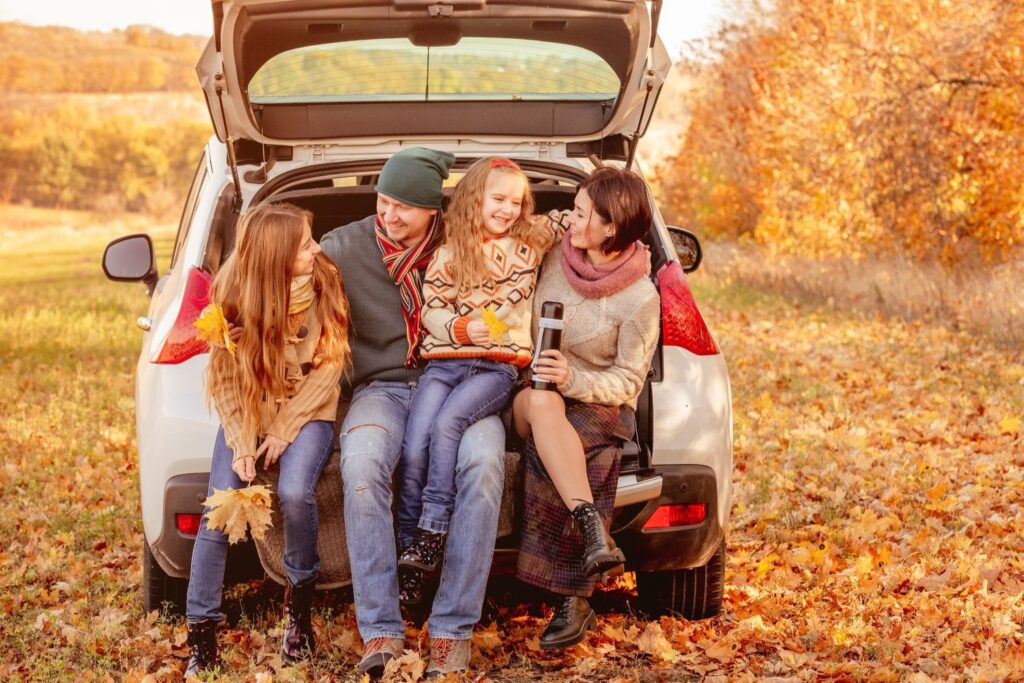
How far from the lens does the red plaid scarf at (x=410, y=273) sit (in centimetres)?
403

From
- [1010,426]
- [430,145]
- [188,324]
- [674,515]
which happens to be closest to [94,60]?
[1010,426]

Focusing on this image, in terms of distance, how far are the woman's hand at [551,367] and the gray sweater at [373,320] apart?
1.52 ft

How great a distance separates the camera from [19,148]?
2697 inches

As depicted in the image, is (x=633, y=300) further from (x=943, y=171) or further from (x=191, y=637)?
(x=943, y=171)

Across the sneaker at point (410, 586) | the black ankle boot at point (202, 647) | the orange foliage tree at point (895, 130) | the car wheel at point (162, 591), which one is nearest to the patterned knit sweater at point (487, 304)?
the sneaker at point (410, 586)

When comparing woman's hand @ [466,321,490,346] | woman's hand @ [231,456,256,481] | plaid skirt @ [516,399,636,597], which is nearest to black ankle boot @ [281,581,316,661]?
woman's hand @ [231,456,256,481]

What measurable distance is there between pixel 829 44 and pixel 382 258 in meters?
13.1

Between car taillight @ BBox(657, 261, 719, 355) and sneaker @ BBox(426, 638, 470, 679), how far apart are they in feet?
3.95

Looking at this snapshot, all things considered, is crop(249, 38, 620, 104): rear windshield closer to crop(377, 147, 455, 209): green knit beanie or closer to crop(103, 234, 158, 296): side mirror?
crop(103, 234, 158, 296): side mirror

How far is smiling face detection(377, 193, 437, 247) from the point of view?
13.3 ft

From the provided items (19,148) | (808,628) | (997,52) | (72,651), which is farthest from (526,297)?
(19,148)

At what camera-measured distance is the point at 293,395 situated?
12.6 ft

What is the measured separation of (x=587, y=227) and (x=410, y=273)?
602 mm

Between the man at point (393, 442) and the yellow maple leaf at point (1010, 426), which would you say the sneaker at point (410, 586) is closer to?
the man at point (393, 442)
